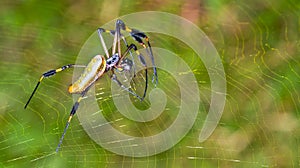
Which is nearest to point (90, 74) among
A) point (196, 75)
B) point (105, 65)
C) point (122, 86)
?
point (105, 65)

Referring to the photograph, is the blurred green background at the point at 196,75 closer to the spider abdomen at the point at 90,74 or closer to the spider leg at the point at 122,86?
the spider leg at the point at 122,86

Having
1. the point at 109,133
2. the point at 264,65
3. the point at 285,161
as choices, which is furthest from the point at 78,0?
the point at 285,161

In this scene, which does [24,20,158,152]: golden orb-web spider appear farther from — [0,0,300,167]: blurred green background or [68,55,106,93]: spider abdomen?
[0,0,300,167]: blurred green background

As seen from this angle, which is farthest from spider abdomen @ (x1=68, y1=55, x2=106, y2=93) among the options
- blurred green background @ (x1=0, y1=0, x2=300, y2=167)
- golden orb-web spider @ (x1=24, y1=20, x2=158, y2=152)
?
blurred green background @ (x1=0, y1=0, x2=300, y2=167)

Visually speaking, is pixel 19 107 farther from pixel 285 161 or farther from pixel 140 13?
pixel 285 161

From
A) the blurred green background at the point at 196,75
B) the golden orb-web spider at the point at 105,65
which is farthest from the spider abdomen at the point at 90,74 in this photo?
the blurred green background at the point at 196,75

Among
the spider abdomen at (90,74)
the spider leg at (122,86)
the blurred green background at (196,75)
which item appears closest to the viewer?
the spider abdomen at (90,74)

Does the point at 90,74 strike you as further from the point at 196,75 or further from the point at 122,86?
the point at 196,75
